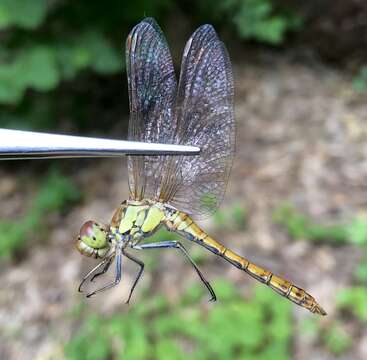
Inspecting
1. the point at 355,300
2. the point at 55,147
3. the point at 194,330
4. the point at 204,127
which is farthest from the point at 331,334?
the point at 55,147

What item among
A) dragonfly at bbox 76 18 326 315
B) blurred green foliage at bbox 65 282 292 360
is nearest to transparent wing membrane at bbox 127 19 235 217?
dragonfly at bbox 76 18 326 315

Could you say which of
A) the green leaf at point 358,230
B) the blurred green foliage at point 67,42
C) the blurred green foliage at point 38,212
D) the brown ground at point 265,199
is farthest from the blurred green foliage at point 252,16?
the blurred green foliage at point 38,212

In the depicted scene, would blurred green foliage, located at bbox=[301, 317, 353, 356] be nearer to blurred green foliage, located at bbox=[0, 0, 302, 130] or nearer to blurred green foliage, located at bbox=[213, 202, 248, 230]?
blurred green foliage, located at bbox=[213, 202, 248, 230]

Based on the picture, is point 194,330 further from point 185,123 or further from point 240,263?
point 185,123

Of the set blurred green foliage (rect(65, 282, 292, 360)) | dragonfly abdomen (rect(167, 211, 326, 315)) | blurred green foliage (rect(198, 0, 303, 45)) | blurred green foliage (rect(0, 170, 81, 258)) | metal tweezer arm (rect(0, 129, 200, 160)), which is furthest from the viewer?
blurred green foliage (rect(198, 0, 303, 45))

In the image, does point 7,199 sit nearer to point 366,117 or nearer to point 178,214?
point 366,117

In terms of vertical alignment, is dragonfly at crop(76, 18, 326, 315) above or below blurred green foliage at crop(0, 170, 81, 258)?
above

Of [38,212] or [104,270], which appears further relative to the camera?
[38,212]

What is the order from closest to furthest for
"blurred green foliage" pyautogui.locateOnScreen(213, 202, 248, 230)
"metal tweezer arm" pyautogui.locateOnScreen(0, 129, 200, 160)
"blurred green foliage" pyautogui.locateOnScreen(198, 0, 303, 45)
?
"metal tweezer arm" pyautogui.locateOnScreen(0, 129, 200, 160)
"blurred green foliage" pyautogui.locateOnScreen(213, 202, 248, 230)
"blurred green foliage" pyautogui.locateOnScreen(198, 0, 303, 45)

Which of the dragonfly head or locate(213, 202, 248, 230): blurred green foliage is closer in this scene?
the dragonfly head
